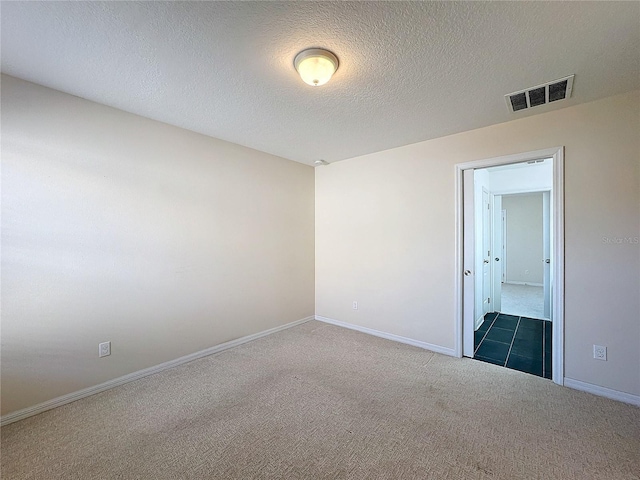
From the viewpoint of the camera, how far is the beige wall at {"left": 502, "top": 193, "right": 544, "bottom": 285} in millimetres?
7262

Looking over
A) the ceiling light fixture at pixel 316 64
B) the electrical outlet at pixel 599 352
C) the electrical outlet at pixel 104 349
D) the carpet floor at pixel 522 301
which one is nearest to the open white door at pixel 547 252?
the carpet floor at pixel 522 301

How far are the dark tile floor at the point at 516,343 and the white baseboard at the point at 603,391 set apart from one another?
0.21 metres

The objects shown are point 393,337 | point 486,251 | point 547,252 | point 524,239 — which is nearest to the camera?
point 393,337

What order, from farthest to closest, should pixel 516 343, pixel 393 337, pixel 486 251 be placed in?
pixel 486 251 → pixel 393 337 → pixel 516 343

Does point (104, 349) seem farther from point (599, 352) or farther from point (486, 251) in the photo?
point (486, 251)

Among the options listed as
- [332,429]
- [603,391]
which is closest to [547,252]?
[603,391]

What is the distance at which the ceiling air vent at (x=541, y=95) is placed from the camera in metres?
2.03

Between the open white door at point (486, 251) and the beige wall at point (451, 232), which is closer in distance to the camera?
the beige wall at point (451, 232)

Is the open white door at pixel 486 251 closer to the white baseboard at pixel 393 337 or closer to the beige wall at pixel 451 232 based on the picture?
the beige wall at pixel 451 232

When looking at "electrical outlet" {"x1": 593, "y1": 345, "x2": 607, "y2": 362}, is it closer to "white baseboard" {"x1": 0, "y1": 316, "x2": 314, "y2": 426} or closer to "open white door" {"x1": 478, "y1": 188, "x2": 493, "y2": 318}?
"open white door" {"x1": 478, "y1": 188, "x2": 493, "y2": 318}

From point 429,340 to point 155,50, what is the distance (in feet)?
12.3

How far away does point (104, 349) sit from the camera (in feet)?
7.89

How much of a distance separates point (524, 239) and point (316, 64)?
8.20 m

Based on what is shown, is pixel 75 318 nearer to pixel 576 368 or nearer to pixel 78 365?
pixel 78 365
